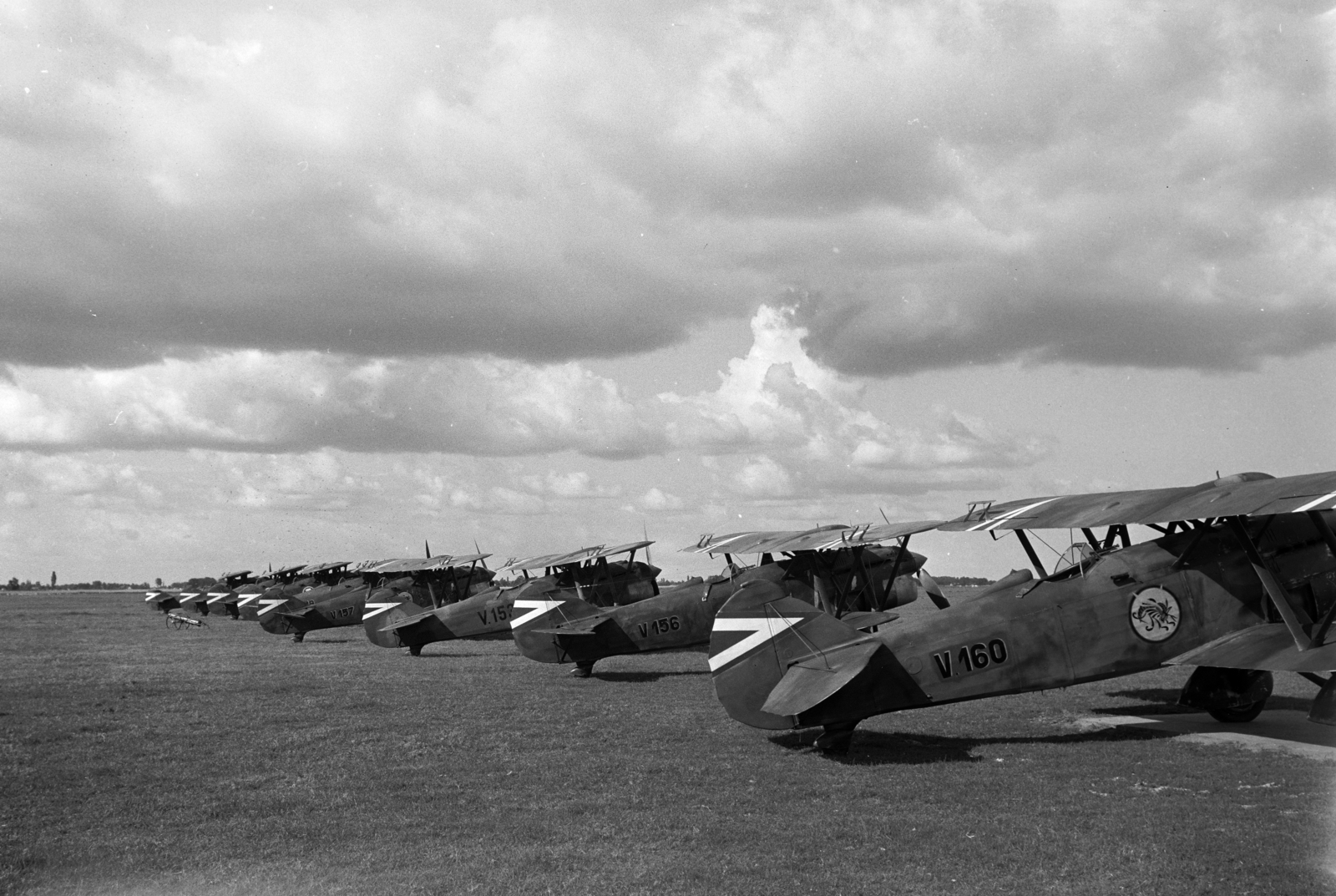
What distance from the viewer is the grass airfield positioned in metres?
7.74

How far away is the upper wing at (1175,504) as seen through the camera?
1059 centimetres

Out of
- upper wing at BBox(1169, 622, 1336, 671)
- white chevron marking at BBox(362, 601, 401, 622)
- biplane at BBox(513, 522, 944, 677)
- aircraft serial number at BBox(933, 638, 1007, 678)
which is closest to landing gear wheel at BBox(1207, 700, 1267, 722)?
upper wing at BBox(1169, 622, 1336, 671)

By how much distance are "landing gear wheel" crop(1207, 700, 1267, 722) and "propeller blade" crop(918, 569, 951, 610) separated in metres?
6.46

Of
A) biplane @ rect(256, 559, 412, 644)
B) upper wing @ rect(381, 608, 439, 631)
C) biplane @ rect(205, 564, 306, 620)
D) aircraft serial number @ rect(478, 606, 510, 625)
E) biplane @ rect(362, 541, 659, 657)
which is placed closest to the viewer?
biplane @ rect(362, 541, 659, 657)

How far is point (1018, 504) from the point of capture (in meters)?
16.0

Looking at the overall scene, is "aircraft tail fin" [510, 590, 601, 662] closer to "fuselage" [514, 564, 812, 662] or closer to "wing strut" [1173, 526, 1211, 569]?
"fuselage" [514, 564, 812, 662]

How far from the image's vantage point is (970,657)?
12.5 metres

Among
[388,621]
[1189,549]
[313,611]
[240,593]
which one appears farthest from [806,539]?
[240,593]

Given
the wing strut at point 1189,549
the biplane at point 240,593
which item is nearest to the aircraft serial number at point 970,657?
the wing strut at point 1189,549

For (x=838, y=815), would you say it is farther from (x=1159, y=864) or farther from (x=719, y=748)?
(x=719, y=748)

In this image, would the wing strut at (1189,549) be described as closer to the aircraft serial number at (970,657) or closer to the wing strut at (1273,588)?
the wing strut at (1273,588)

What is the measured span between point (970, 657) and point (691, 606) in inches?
399

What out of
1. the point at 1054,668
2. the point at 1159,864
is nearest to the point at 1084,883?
the point at 1159,864

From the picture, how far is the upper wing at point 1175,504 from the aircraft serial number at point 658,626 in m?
7.36
